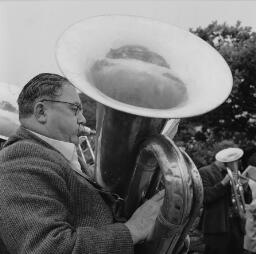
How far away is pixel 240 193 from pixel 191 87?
14.3 ft

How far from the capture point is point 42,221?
188 cm

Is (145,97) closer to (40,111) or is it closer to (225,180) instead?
(40,111)

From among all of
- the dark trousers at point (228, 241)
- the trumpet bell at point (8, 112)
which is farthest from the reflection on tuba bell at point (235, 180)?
the trumpet bell at point (8, 112)

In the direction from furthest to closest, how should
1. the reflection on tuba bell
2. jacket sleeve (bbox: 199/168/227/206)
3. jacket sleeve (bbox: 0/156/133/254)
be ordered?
the reflection on tuba bell < jacket sleeve (bbox: 199/168/227/206) < jacket sleeve (bbox: 0/156/133/254)

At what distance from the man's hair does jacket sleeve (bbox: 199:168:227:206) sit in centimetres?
385

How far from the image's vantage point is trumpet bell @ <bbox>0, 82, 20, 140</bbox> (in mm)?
4211

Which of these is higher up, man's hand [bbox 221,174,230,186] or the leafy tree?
man's hand [bbox 221,174,230,186]

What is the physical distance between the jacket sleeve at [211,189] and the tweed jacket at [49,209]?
386cm

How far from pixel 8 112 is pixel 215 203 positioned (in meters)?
2.97

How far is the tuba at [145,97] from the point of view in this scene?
2.05 meters

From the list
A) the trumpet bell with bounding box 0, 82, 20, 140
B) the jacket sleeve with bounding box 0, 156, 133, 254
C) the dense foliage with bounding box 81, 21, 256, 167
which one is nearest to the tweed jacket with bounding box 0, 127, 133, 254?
the jacket sleeve with bounding box 0, 156, 133, 254

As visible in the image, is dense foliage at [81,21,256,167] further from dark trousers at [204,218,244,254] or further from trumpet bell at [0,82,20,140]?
trumpet bell at [0,82,20,140]

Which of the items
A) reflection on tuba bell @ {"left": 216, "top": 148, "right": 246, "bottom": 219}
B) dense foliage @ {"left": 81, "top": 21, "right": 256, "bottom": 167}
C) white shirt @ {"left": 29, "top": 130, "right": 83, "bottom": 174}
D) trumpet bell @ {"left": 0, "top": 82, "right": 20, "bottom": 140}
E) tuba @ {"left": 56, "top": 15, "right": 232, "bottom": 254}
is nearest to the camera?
tuba @ {"left": 56, "top": 15, "right": 232, "bottom": 254}

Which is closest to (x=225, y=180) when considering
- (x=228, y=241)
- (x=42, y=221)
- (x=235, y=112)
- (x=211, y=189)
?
(x=211, y=189)
